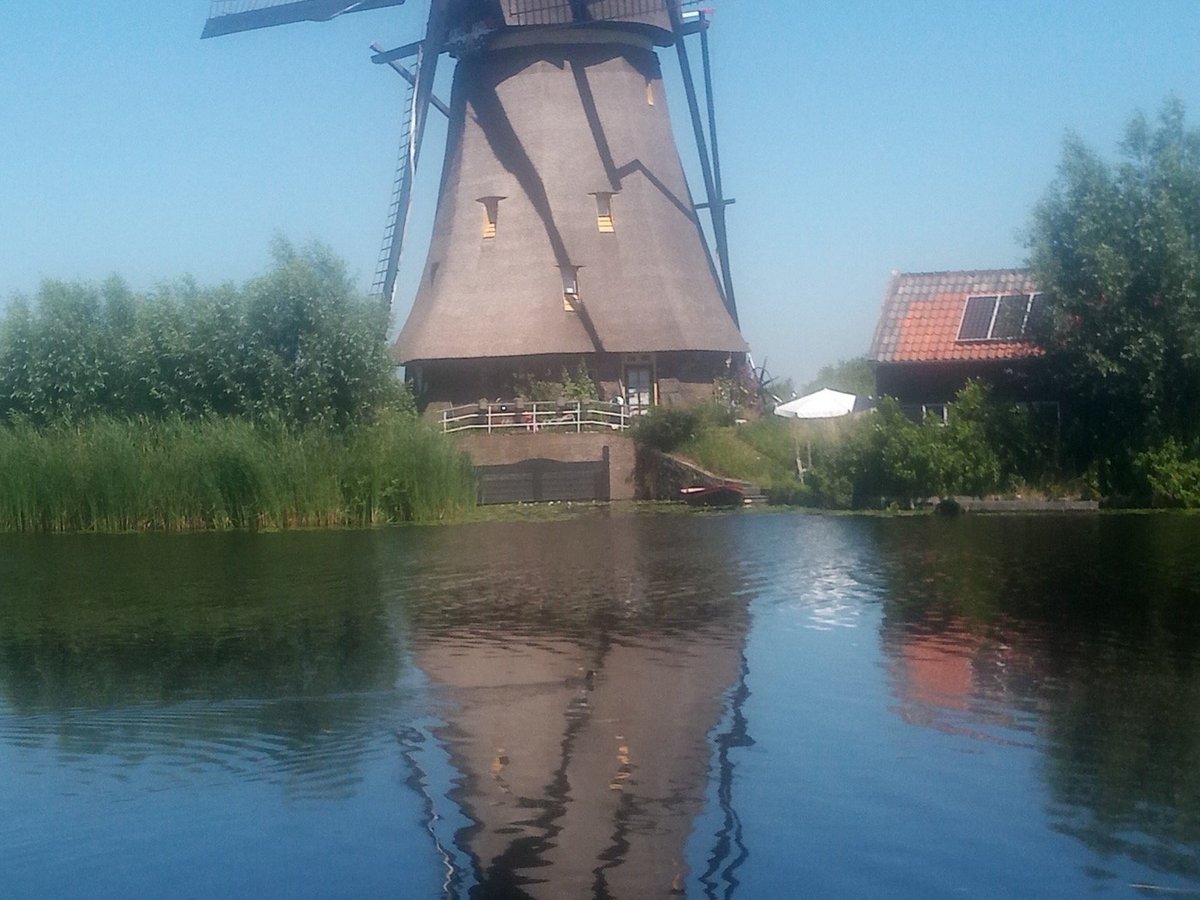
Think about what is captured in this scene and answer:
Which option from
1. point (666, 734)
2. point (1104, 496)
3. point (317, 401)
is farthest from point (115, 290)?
point (666, 734)

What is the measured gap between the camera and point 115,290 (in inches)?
1318

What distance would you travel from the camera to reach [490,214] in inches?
1550

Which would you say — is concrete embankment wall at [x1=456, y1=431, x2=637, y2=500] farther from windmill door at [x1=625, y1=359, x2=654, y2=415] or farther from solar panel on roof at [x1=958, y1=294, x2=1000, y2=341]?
solar panel on roof at [x1=958, y1=294, x2=1000, y2=341]

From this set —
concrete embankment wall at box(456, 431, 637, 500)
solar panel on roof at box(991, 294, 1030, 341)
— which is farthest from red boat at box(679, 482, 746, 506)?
solar panel on roof at box(991, 294, 1030, 341)

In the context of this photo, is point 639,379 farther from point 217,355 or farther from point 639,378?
point 217,355

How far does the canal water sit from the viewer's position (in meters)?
5.85

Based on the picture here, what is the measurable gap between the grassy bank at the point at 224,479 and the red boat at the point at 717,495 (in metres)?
5.14

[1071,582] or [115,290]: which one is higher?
[115,290]

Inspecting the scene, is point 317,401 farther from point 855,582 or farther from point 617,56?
point 855,582

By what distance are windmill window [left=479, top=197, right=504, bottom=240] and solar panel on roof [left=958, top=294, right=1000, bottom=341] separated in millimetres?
13032

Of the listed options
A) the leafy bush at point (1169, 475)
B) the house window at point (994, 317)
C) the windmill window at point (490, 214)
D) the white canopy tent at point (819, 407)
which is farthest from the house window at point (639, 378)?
the leafy bush at point (1169, 475)

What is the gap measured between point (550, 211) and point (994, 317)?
12.5 metres

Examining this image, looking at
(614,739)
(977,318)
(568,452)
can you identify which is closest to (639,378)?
(568,452)

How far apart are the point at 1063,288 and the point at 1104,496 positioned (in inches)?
148
